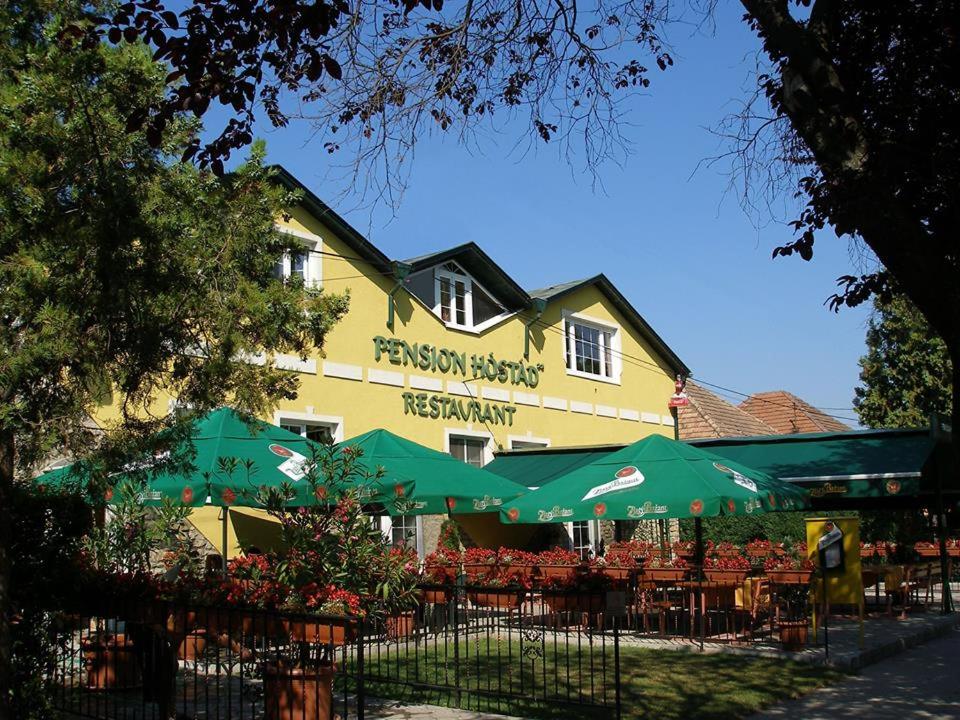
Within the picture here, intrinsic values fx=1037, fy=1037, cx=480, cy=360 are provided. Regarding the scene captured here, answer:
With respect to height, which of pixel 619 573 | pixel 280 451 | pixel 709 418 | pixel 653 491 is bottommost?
pixel 619 573

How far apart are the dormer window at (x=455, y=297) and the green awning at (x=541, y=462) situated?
2.77m

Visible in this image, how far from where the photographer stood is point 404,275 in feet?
63.7

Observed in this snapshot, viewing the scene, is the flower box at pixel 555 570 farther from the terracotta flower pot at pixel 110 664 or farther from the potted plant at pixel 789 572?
the terracotta flower pot at pixel 110 664

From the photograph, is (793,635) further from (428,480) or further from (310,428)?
(310,428)

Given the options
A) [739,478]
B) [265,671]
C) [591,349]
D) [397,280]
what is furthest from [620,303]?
[265,671]

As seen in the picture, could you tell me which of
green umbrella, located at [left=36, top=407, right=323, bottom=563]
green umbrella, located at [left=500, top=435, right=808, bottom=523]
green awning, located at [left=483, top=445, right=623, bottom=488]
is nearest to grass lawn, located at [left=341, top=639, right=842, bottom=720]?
green umbrella, located at [left=500, top=435, right=808, bottom=523]

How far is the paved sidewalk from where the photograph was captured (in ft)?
27.6

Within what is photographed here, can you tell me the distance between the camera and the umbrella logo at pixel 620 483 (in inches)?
475

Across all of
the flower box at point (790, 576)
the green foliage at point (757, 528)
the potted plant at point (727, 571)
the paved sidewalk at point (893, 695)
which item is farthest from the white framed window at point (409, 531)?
the paved sidewalk at point (893, 695)

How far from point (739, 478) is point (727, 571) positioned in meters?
1.17

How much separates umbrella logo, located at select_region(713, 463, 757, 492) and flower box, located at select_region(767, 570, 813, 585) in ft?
3.52

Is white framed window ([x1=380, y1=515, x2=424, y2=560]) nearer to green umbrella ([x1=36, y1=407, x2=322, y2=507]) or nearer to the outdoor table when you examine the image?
green umbrella ([x1=36, y1=407, x2=322, y2=507])

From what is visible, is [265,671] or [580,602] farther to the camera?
[580,602]

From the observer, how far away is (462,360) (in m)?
20.8
